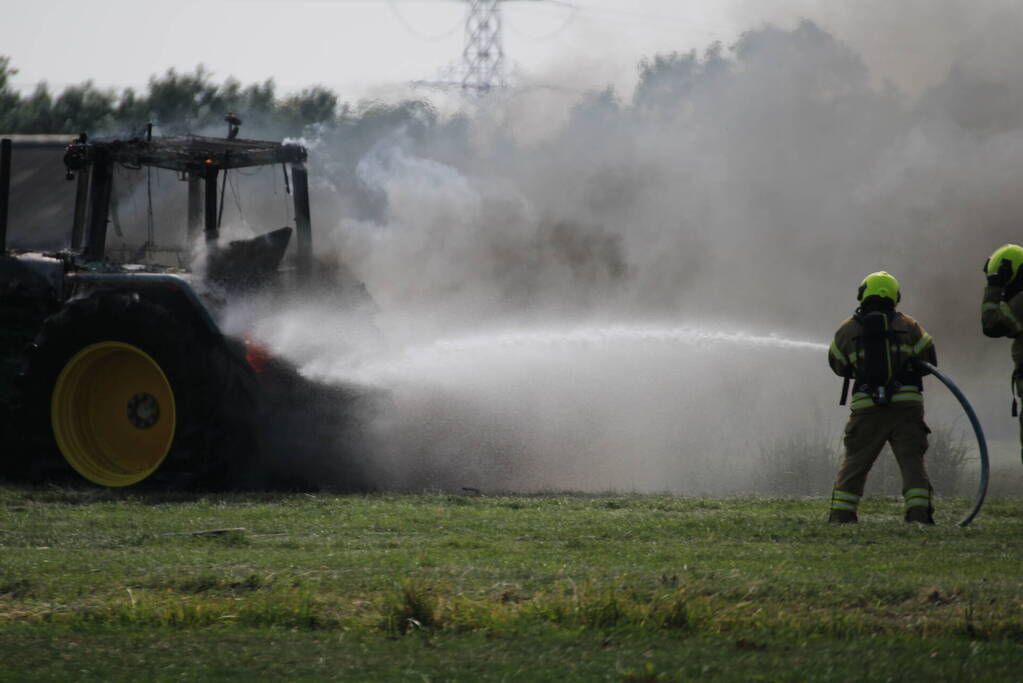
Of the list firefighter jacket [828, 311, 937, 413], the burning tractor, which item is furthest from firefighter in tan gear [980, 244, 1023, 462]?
the burning tractor

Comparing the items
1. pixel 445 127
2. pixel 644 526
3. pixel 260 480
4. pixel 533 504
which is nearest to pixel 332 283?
pixel 260 480

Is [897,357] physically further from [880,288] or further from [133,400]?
[133,400]

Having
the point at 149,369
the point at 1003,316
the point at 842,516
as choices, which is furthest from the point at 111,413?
the point at 1003,316

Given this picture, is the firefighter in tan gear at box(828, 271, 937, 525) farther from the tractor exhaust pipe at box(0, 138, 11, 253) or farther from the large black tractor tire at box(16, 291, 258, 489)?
the tractor exhaust pipe at box(0, 138, 11, 253)

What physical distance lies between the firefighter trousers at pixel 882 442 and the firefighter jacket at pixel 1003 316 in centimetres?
86

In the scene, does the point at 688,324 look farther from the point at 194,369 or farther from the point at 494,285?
the point at 194,369

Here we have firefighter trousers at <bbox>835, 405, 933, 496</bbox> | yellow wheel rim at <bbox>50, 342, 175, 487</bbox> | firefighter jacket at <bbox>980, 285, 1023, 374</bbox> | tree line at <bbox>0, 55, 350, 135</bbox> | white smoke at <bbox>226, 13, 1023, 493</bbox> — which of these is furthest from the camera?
tree line at <bbox>0, 55, 350, 135</bbox>

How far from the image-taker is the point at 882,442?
9633 mm

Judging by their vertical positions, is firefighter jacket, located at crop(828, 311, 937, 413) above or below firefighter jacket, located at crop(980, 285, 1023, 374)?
below

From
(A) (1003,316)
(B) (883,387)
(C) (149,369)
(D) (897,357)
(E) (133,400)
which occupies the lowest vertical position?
(E) (133,400)

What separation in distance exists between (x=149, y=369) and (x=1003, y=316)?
640 cm

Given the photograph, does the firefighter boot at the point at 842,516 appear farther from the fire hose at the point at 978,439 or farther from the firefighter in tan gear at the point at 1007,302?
the firefighter in tan gear at the point at 1007,302

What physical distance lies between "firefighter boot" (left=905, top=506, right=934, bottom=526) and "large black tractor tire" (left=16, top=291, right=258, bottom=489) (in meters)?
4.75

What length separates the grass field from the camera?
5.09 m
